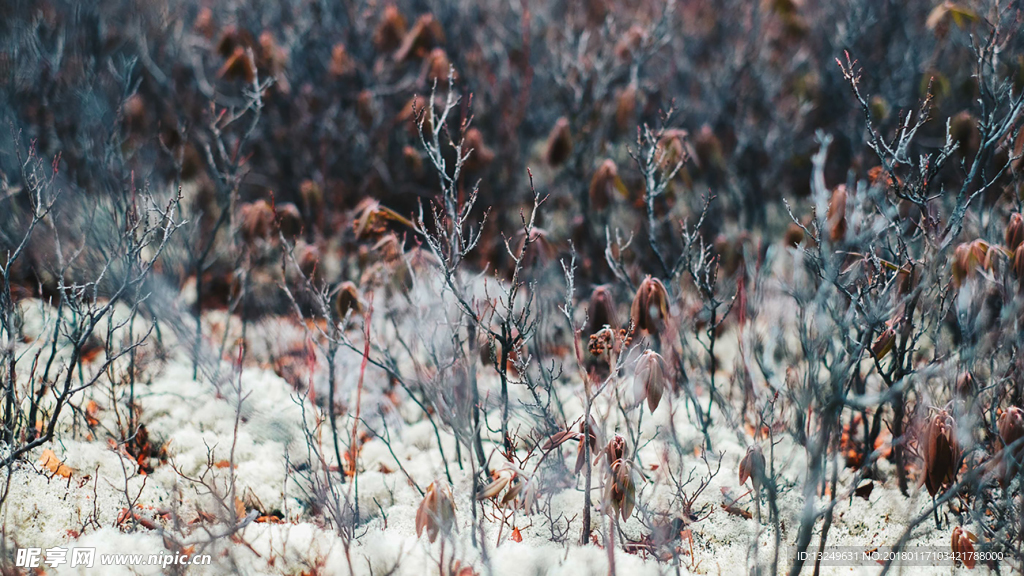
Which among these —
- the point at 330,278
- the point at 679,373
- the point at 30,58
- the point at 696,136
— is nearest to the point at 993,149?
the point at 679,373

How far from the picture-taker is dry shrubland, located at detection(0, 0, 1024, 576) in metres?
2.25

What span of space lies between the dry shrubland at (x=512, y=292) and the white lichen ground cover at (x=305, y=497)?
2 centimetres

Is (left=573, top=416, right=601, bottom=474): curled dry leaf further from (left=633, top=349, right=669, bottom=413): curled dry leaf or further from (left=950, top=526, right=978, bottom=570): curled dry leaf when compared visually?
(left=950, top=526, right=978, bottom=570): curled dry leaf

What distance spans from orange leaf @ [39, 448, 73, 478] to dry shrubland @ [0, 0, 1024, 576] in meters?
0.02

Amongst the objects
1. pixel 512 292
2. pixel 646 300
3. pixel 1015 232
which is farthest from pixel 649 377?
pixel 1015 232

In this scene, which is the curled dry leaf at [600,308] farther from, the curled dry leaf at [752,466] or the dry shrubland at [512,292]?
the curled dry leaf at [752,466]

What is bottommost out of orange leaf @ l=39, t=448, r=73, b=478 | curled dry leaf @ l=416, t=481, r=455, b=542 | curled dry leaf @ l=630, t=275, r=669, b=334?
curled dry leaf @ l=416, t=481, r=455, b=542

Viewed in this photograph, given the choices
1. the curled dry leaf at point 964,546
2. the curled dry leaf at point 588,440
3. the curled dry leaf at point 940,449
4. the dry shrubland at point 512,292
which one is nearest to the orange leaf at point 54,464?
the dry shrubland at point 512,292

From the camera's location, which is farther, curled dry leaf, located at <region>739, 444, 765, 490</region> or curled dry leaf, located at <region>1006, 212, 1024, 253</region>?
curled dry leaf, located at <region>1006, 212, 1024, 253</region>

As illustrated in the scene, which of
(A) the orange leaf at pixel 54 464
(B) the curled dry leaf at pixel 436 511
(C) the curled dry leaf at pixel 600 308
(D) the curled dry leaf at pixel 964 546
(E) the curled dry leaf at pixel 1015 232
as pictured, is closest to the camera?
(B) the curled dry leaf at pixel 436 511

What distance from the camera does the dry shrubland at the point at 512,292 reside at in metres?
2.25

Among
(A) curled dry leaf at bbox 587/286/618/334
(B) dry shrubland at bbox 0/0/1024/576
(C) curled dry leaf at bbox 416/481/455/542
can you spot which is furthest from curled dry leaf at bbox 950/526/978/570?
(C) curled dry leaf at bbox 416/481/455/542

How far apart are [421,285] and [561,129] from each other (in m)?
1.22

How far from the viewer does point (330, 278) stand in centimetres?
422
